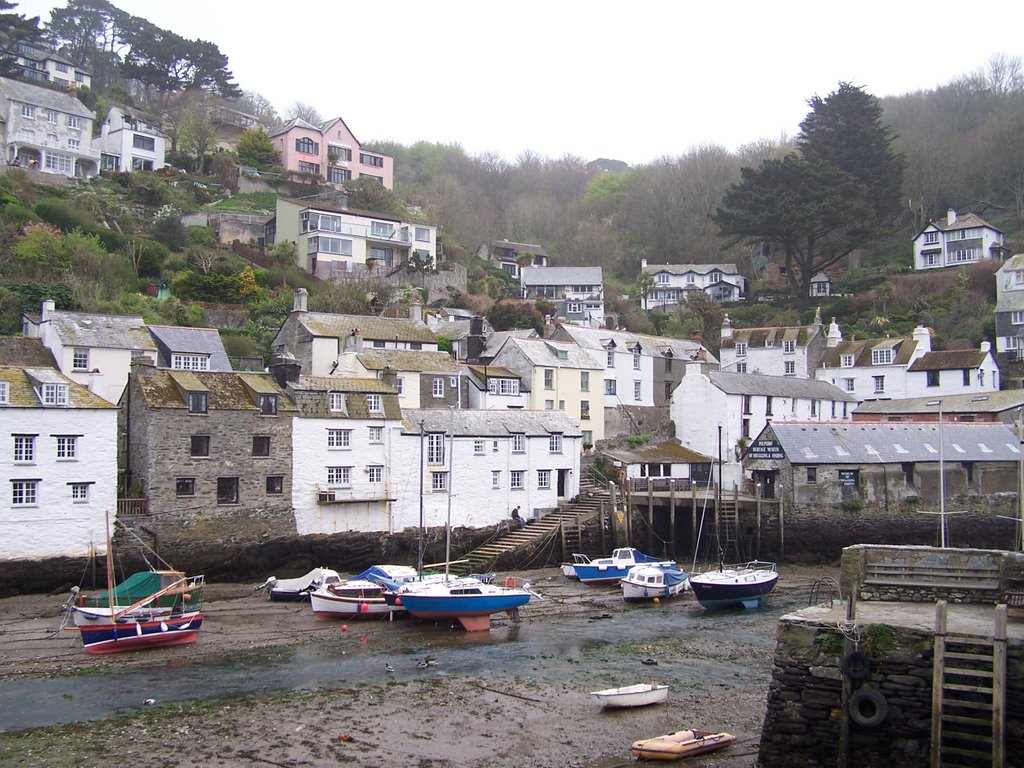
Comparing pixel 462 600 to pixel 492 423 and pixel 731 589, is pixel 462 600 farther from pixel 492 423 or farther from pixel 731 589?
pixel 492 423

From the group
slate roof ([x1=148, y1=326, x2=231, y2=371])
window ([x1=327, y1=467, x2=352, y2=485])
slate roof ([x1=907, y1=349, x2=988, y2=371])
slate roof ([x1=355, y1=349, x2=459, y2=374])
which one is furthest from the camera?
slate roof ([x1=907, y1=349, x2=988, y2=371])

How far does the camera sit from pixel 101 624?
2600 cm

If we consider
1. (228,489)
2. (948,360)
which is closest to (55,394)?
(228,489)

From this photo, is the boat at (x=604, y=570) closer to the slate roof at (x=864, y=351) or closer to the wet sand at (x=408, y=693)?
the wet sand at (x=408, y=693)

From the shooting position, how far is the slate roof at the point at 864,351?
60.3 meters

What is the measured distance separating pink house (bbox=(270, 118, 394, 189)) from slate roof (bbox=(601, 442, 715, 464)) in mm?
45429

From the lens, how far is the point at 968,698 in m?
14.1

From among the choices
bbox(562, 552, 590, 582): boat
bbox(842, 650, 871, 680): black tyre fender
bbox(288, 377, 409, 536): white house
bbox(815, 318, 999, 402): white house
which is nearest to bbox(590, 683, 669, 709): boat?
bbox(842, 650, 871, 680): black tyre fender

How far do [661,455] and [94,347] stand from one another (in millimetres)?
29394

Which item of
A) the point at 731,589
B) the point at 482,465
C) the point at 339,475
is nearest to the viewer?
the point at 731,589

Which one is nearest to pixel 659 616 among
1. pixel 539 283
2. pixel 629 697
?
pixel 629 697

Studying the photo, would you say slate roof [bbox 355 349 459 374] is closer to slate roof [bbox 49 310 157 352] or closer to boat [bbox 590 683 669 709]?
slate roof [bbox 49 310 157 352]

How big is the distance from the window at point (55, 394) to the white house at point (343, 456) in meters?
8.63

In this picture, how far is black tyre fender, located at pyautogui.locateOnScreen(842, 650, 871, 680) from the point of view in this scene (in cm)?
1481
